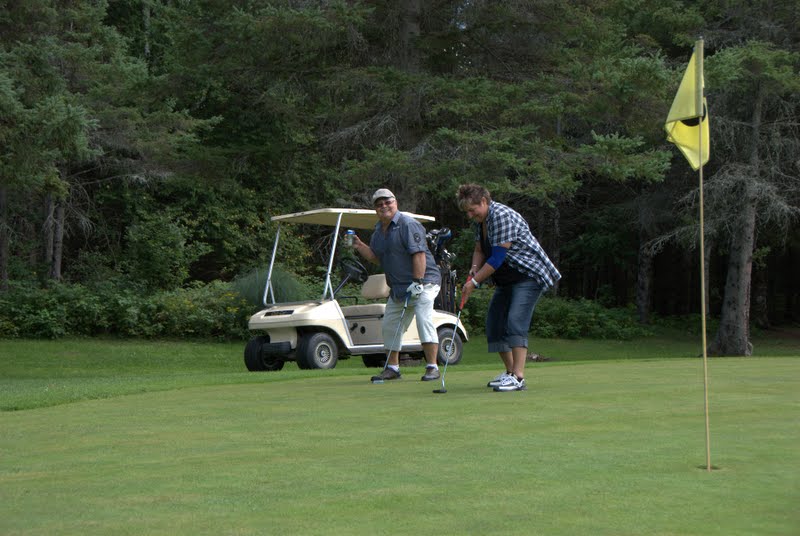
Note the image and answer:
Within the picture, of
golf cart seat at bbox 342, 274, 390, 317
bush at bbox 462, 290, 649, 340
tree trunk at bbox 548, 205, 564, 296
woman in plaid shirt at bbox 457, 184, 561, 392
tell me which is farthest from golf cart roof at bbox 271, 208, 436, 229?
tree trunk at bbox 548, 205, 564, 296

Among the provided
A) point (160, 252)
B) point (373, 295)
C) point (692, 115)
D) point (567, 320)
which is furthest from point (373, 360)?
point (160, 252)

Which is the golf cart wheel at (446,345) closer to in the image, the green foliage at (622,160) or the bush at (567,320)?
the green foliage at (622,160)

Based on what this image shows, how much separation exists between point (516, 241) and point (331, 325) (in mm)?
6069

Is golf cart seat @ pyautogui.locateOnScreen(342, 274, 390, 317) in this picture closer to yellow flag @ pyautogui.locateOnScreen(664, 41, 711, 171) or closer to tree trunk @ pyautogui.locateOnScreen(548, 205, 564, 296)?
yellow flag @ pyautogui.locateOnScreen(664, 41, 711, 171)

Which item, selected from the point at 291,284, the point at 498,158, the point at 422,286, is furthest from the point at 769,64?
the point at 422,286

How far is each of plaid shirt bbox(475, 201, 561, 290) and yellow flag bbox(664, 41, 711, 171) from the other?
117 inches

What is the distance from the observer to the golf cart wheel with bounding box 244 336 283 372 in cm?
1563

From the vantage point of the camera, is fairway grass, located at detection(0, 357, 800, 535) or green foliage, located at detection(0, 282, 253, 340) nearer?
fairway grass, located at detection(0, 357, 800, 535)

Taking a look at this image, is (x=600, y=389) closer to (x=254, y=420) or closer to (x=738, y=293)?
(x=254, y=420)

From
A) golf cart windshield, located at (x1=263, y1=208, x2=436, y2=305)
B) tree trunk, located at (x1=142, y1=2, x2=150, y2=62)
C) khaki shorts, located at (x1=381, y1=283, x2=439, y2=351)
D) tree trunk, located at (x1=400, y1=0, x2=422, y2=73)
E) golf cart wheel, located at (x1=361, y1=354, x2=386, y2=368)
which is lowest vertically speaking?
golf cart wheel, located at (x1=361, y1=354, x2=386, y2=368)

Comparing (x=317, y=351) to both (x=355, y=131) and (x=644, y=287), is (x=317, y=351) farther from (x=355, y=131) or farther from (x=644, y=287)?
(x=644, y=287)

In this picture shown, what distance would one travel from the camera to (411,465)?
529 cm

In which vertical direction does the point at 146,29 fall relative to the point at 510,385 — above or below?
above

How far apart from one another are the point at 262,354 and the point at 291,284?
17.9 feet
